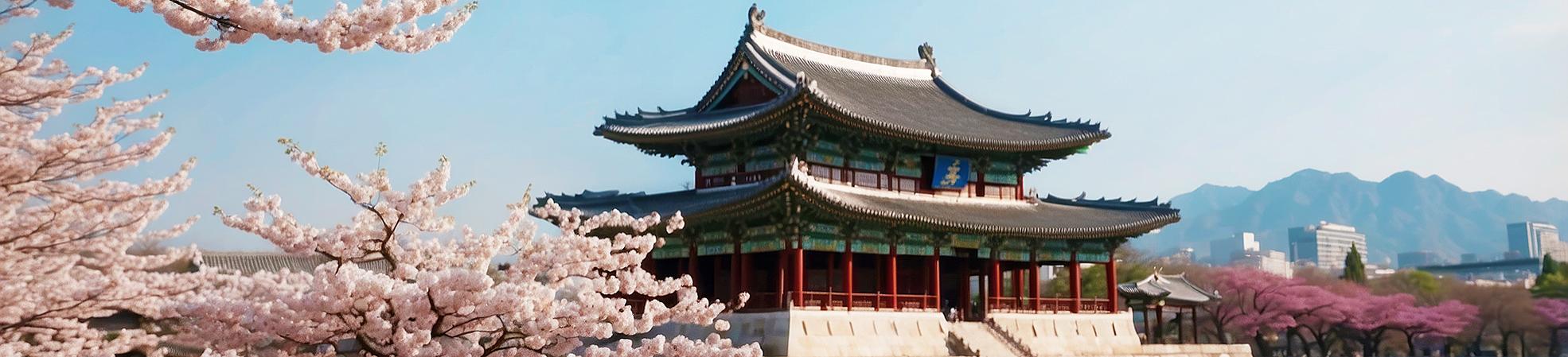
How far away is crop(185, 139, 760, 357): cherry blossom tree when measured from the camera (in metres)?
12.9

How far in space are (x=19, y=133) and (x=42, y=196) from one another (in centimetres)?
87

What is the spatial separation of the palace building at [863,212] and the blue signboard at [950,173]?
0.16ft

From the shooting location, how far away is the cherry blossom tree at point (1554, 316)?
232 feet

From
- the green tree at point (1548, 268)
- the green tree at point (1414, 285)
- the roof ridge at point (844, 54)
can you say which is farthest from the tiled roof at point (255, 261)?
the green tree at point (1548, 268)

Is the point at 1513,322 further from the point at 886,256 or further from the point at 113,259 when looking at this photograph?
the point at 113,259

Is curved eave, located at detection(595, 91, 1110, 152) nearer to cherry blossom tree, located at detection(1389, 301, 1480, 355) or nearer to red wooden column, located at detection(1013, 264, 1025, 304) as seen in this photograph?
red wooden column, located at detection(1013, 264, 1025, 304)

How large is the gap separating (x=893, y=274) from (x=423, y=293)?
69.5ft

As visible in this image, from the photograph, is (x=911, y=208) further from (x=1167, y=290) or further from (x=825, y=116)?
(x=1167, y=290)

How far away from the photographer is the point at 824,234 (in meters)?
32.0

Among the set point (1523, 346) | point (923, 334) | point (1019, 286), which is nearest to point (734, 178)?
point (923, 334)

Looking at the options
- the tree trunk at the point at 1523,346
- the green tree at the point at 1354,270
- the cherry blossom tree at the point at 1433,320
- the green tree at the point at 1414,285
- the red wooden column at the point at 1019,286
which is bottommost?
the tree trunk at the point at 1523,346

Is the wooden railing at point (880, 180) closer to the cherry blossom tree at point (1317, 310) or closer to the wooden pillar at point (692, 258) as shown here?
the wooden pillar at point (692, 258)

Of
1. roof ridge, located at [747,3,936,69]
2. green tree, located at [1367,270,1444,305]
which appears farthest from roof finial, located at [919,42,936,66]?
green tree, located at [1367,270,1444,305]

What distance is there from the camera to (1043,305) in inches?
1447
